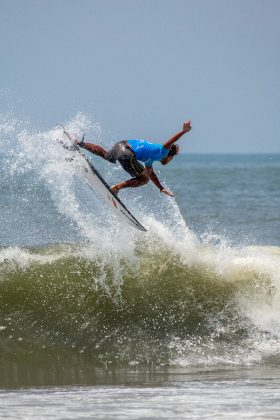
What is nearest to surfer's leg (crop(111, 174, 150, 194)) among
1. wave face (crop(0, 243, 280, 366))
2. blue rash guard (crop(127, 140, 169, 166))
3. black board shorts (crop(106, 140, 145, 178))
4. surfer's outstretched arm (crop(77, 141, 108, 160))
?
black board shorts (crop(106, 140, 145, 178))

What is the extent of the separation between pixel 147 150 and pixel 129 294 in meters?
1.98

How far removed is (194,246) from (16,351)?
11.7 ft

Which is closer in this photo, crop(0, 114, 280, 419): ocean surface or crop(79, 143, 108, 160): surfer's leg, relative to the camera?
crop(0, 114, 280, 419): ocean surface

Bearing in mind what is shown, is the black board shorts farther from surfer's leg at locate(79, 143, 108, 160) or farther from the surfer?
surfer's leg at locate(79, 143, 108, 160)

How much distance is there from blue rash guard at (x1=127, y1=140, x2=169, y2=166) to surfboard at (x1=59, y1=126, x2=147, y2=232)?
0.67 meters

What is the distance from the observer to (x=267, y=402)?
23.6ft

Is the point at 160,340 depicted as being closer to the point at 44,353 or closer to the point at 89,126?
the point at 44,353

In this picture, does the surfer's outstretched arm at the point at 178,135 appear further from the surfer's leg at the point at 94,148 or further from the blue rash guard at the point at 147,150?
the surfer's leg at the point at 94,148

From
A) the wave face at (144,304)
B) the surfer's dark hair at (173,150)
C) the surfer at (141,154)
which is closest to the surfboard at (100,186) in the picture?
the surfer at (141,154)

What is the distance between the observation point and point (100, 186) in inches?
460

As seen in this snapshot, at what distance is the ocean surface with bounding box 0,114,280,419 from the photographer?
24.3 feet

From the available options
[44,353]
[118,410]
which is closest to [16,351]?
[44,353]

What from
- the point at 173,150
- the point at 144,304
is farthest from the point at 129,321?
the point at 173,150

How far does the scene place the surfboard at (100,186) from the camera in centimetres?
1152
